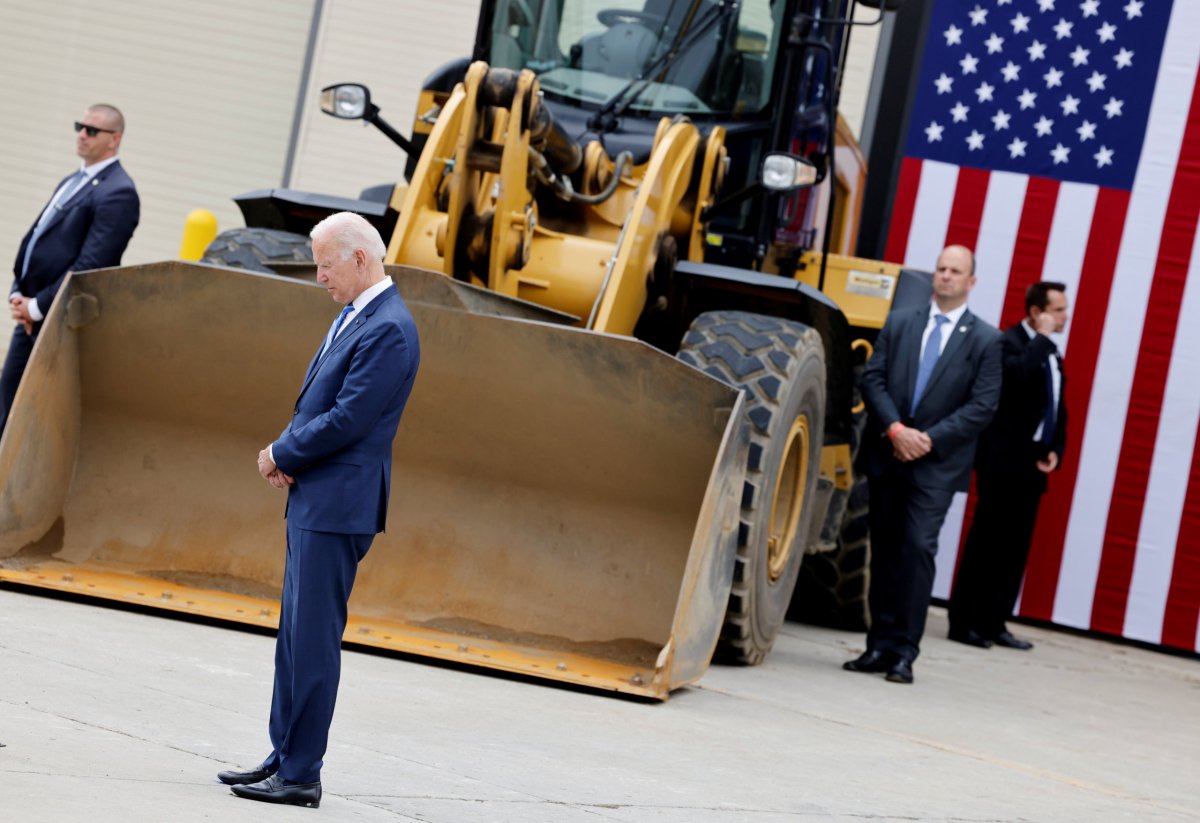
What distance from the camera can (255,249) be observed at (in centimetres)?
695

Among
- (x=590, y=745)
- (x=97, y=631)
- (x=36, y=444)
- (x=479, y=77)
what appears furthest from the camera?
(x=479, y=77)

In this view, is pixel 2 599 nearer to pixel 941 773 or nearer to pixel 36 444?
pixel 36 444

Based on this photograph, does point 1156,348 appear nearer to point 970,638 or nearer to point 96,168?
point 970,638

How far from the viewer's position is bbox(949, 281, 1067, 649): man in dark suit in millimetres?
9651

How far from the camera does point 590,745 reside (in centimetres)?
499

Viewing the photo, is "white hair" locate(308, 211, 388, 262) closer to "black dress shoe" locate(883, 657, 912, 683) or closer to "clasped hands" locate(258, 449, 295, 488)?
"clasped hands" locate(258, 449, 295, 488)

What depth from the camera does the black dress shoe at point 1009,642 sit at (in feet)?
32.2

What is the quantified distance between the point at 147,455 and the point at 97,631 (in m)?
1.08

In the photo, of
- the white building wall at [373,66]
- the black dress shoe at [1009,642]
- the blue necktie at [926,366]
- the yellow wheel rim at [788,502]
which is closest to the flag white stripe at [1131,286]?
the black dress shoe at [1009,642]

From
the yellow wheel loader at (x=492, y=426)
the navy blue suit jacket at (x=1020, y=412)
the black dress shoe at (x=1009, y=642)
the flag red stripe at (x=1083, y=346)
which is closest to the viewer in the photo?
the yellow wheel loader at (x=492, y=426)

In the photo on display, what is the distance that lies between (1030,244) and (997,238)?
0.66 feet

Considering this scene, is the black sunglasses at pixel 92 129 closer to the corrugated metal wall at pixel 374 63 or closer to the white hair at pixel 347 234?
the white hair at pixel 347 234

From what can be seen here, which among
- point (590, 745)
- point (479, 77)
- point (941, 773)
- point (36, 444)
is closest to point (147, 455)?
point (36, 444)

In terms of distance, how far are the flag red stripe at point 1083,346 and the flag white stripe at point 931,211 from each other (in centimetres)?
90
